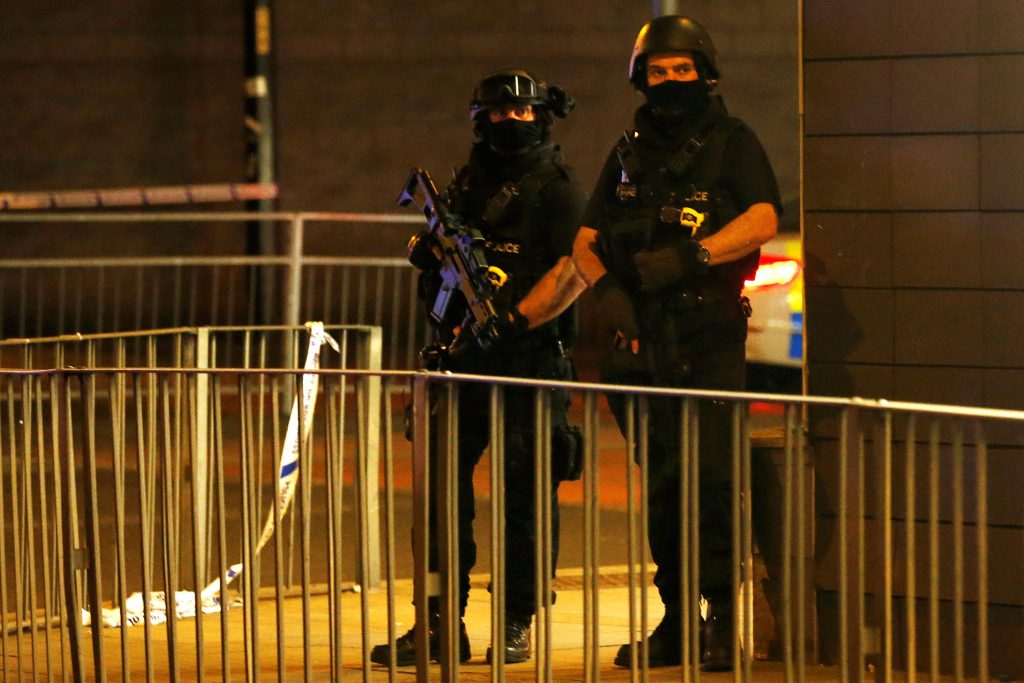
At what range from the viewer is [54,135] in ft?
57.0

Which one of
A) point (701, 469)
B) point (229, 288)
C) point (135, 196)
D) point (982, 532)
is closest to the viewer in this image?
point (982, 532)

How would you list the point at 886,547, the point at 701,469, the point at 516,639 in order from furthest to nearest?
the point at 516,639 < the point at 701,469 < the point at 886,547

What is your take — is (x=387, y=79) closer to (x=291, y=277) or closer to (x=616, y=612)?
(x=291, y=277)

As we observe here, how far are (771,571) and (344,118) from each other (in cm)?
1281

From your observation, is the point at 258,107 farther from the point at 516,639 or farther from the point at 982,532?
the point at 982,532

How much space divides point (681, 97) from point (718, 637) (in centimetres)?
160

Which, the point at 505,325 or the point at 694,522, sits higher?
the point at 505,325

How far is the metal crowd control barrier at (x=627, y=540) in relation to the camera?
3988 mm

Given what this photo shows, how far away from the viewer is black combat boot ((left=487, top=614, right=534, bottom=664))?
18.1 feet

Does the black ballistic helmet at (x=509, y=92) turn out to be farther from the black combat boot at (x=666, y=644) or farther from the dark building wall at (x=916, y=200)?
the black combat boot at (x=666, y=644)

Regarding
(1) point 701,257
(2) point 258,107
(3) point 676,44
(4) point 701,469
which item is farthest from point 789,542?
(2) point 258,107

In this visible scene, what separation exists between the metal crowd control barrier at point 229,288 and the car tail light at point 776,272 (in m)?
2.05

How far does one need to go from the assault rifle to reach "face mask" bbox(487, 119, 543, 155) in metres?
0.26

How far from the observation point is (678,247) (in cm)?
516
